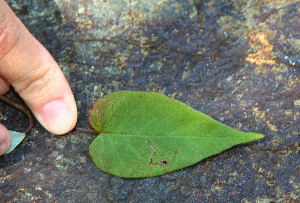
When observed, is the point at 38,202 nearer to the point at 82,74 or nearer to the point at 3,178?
the point at 3,178

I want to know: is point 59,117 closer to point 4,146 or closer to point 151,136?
point 4,146

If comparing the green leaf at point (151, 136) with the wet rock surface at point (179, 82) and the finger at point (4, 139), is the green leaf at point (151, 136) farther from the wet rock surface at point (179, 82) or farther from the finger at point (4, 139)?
the finger at point (4, 139)

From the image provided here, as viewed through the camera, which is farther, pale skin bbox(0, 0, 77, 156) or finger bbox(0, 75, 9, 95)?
finger bbox(0, 75, 9, 95)

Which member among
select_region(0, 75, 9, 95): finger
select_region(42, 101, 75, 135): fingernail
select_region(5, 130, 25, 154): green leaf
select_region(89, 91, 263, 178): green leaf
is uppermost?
select_region(0, 75, 9, 95): finger

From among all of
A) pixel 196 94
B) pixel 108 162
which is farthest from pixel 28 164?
pixel 196 94

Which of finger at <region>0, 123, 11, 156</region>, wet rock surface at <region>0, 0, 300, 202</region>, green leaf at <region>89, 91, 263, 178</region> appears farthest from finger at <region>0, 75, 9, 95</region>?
green leaf at <region>89, 91, 263, 178</region>

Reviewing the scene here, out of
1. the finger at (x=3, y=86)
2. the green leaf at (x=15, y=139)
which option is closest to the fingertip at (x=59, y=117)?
the green leaf at (x=15, y=139)

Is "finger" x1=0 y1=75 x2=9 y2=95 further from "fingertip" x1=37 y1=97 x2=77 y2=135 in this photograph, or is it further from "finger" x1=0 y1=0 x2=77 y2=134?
"fingertip" x1=37 y1=97 x2=77 y2=135
